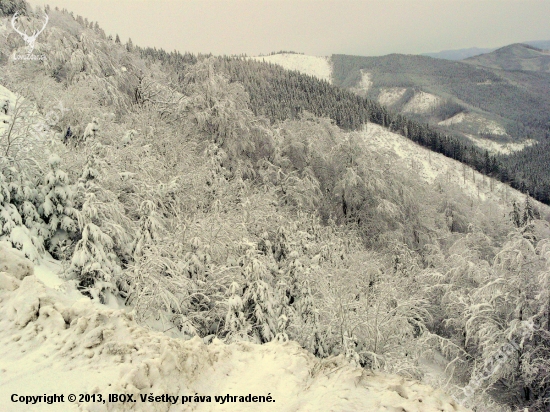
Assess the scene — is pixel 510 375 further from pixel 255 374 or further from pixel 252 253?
pixel 255 374

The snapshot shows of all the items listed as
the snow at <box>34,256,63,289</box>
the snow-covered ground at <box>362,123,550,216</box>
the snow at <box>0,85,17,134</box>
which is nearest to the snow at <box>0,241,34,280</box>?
the snow at <box>34,256,63,289</box>

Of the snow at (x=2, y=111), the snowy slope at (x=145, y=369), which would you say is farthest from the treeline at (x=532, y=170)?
the snow at (x=2, y=111)

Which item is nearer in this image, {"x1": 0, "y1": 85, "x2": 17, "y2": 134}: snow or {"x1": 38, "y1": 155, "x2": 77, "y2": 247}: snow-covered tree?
{"x1": 38, "y1": 155, "x2": 77, "y2": 247}: snow-covered tree

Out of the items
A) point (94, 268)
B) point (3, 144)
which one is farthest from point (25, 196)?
point (94, 268)

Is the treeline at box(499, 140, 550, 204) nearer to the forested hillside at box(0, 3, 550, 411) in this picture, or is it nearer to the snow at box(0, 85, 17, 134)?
the forested hillside at box(0, 3, 550, 411)

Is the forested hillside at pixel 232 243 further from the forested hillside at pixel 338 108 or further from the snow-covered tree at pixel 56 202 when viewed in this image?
the forested hillside at pixel 338 108

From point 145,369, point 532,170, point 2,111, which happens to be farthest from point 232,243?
point 532,170

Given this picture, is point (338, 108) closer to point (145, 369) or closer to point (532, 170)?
point (532, 170)
